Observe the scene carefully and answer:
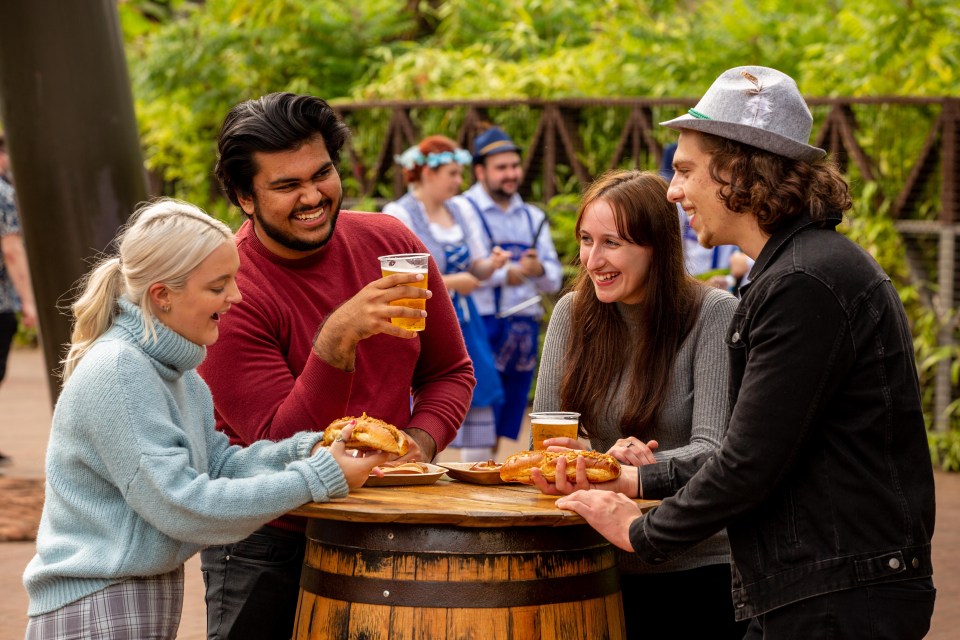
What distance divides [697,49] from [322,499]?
9.25 m

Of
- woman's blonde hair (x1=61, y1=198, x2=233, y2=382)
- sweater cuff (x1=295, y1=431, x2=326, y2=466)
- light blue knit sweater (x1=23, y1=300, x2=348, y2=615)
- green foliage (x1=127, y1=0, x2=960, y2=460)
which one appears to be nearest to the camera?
light blue knit sweater (x1=23, y1=300, x2=348, y2=615)

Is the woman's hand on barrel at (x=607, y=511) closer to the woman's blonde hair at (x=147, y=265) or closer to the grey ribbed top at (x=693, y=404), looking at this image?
the grey ribbed top at (x=693, y=404)

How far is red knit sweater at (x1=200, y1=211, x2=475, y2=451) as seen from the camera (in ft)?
11.2

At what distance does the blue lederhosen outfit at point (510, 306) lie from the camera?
8.45 meters

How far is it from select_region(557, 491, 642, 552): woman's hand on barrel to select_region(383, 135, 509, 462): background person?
14.8 ft

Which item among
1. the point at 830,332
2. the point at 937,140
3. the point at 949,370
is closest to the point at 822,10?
the point at 937,140

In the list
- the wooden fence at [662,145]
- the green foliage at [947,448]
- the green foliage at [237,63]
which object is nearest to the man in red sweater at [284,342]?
the green foliage at [947,448]

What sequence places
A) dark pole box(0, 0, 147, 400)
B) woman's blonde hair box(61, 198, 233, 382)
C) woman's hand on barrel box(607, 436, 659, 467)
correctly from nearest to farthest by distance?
woman's blonde hair box(61, 198, 233, 382) < woman's hand on barrel box(607, 436, 659, 467) < dark pole box(0, 0, 147, 400)

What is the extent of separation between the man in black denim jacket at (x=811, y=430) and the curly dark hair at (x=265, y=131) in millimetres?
1186

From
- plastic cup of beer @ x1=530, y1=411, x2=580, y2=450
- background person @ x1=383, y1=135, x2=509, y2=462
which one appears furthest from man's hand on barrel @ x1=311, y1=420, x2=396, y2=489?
background person @ x1=383, y1=135, x2=509, y2=462

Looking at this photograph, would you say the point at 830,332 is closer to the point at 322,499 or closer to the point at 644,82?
the point at 322,499

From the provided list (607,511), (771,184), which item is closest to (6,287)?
(607,511)

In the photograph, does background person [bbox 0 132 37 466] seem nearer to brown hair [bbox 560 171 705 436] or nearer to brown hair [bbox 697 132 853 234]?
brown hair [bbox 560 171 705 436]

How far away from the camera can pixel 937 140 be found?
9.51m
